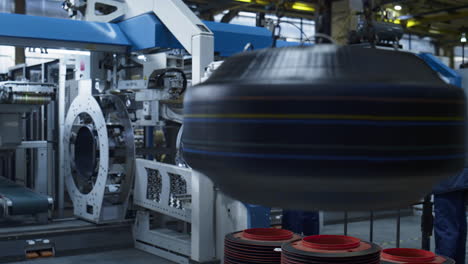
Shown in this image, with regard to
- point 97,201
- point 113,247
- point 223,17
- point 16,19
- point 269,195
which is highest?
point 223,17

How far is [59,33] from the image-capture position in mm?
5887

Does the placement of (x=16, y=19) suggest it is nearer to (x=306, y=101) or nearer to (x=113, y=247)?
(x=113, y=247)

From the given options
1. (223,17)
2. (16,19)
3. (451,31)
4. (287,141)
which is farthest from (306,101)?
(451,31)

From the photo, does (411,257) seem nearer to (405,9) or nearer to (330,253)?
(330,253)

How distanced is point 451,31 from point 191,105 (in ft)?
62.9

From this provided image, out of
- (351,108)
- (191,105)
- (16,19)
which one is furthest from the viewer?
(16,19)

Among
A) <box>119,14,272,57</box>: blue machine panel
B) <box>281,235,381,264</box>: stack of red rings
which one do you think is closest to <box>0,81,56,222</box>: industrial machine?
<box>119,14,272,57</box>: blue machine panel

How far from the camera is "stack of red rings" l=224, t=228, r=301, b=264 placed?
3.49 meters

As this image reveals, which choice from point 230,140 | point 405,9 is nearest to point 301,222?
point 230,140

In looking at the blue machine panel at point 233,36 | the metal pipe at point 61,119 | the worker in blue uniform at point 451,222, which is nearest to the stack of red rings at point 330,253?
the worker in blue uniform at point 451,222

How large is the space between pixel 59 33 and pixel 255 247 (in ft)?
11.1

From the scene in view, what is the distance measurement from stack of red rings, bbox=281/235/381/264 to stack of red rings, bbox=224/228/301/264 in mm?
293

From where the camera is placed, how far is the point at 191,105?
49.3 inches

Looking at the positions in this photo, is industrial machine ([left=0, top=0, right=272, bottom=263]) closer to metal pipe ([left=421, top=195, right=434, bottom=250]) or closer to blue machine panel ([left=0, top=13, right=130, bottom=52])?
blue machine panel ([left=0, top=13, right=130, bottom=52])
